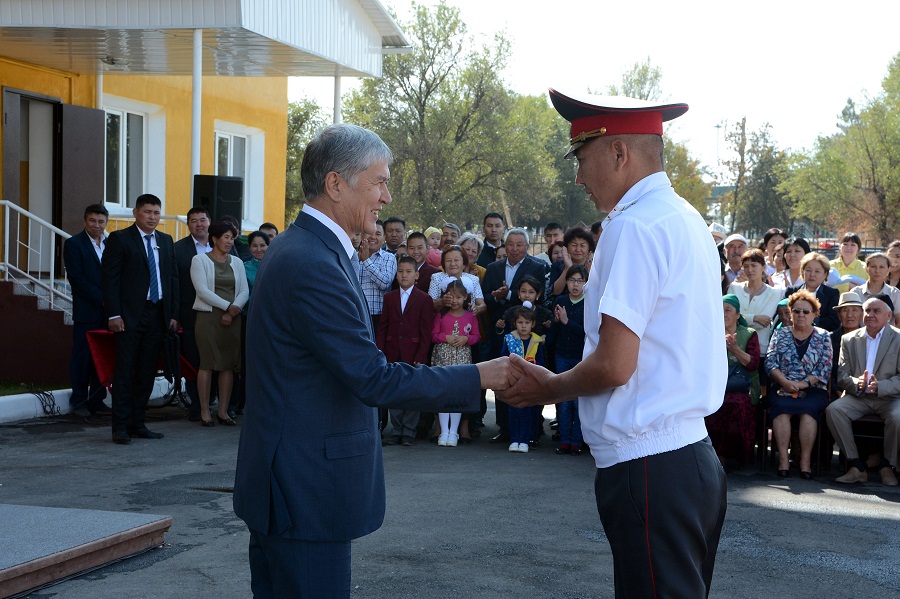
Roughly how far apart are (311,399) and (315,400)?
0.01m

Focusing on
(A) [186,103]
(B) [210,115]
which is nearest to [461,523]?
(A) [186,103]

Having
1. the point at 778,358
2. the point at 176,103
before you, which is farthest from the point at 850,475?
the point at 176,103

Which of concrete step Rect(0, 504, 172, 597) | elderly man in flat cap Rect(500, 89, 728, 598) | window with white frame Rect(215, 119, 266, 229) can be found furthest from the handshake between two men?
window with white frame Rect(215, 119, 266, 229)

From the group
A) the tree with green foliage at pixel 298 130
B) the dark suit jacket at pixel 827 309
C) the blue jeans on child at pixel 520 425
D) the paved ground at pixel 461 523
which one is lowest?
the paved ground at pixel 461 523

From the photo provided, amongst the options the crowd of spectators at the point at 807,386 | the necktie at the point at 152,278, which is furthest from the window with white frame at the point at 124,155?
the crowd of spectators at the point at 807,386

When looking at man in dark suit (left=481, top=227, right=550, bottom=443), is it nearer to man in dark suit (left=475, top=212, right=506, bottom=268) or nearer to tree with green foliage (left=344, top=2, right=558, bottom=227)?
man in dark suit (left=475, top=212, right=506, bottom=268)

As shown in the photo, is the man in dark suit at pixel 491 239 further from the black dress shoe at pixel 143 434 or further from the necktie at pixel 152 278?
the black dress shoe at pixel 143 434

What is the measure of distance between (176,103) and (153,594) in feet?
43.8

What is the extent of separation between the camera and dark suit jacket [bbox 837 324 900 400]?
8.43 meters

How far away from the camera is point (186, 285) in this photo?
10.4m

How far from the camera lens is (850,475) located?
8.31m

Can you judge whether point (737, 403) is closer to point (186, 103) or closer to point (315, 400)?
point (315, 400)

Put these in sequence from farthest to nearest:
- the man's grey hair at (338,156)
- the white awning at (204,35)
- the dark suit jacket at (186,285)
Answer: the white awning at (204,35) → the dark suit jacket at (186,285) → the man's grey hair at (338,156)

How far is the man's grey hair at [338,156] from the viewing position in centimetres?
298
